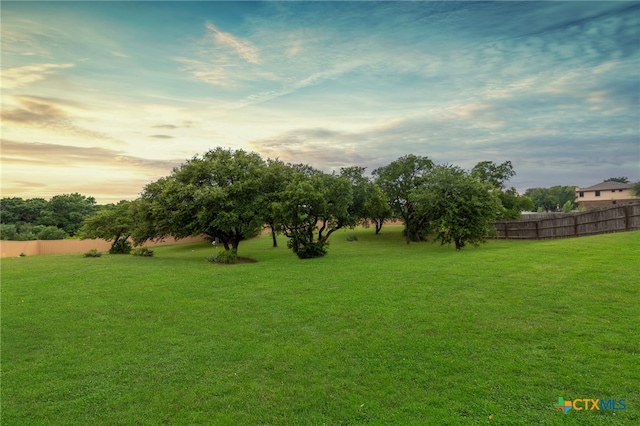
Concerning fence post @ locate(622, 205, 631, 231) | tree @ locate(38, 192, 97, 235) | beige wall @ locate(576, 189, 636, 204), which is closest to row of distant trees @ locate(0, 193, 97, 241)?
tree @ locate(38, 192, 97, 235)

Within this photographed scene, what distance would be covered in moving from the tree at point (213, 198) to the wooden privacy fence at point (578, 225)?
72.4ft

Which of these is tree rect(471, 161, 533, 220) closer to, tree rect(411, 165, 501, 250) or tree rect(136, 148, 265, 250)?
tree rect(411, 165, 501, 250)

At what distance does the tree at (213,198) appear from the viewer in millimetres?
19422

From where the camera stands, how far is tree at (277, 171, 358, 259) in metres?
18.6

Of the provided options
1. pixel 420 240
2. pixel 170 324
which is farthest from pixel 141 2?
pixel 420 240

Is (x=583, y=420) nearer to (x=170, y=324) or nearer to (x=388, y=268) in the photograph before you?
(x=170, y=324)

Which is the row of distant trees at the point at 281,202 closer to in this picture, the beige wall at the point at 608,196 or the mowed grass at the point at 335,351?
the mowed grass at the point at 335,351

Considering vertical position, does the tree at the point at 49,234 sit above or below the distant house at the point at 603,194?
below

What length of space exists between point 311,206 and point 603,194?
6687cm

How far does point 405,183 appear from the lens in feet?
104

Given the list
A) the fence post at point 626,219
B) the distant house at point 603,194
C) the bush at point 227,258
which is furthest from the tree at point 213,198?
the distant house at point 603,194

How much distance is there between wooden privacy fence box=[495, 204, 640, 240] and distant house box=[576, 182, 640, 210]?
41644 millimetres

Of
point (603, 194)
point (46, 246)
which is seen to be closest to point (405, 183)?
point (46, 246)

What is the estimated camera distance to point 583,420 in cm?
408
